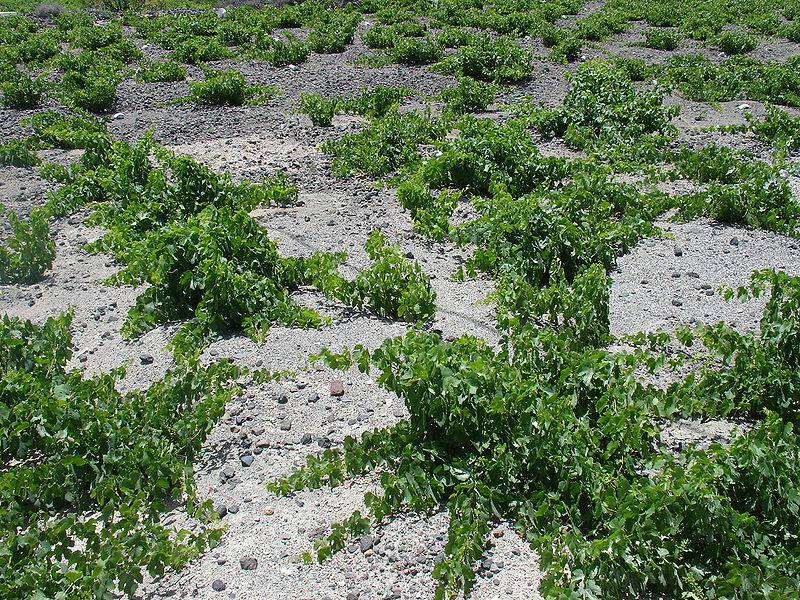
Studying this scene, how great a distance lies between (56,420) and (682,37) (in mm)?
15702

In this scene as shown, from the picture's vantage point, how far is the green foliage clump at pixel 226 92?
477 inches

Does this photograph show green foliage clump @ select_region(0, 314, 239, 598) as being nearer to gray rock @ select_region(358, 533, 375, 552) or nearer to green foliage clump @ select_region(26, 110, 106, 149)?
gray rock @ select_region(358, 533, 375, 552)

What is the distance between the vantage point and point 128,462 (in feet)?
14.3

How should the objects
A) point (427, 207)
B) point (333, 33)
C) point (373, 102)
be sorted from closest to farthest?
point (427, 207)
point (373, 102)
point (333, 33)

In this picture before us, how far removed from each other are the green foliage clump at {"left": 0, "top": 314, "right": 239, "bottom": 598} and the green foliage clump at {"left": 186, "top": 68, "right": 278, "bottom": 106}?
7.65 metres

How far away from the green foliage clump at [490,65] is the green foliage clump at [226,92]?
3.26 meters

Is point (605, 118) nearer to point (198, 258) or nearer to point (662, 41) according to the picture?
point (198, 258)

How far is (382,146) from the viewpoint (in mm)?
9625

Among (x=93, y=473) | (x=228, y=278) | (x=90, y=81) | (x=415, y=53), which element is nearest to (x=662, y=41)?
(x=415, y=53)

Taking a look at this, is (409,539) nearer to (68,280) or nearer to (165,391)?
(165,391)

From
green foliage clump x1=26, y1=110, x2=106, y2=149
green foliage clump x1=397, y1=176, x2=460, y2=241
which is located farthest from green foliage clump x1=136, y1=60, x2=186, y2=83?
green foliage clump x1=397, y1=176, x2=460, y2=241

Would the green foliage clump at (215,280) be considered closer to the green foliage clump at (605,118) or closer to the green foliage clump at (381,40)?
the green foliage clump at (605,118)

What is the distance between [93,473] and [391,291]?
2.61 metres

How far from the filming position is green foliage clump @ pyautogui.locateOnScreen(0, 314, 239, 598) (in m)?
3.71
